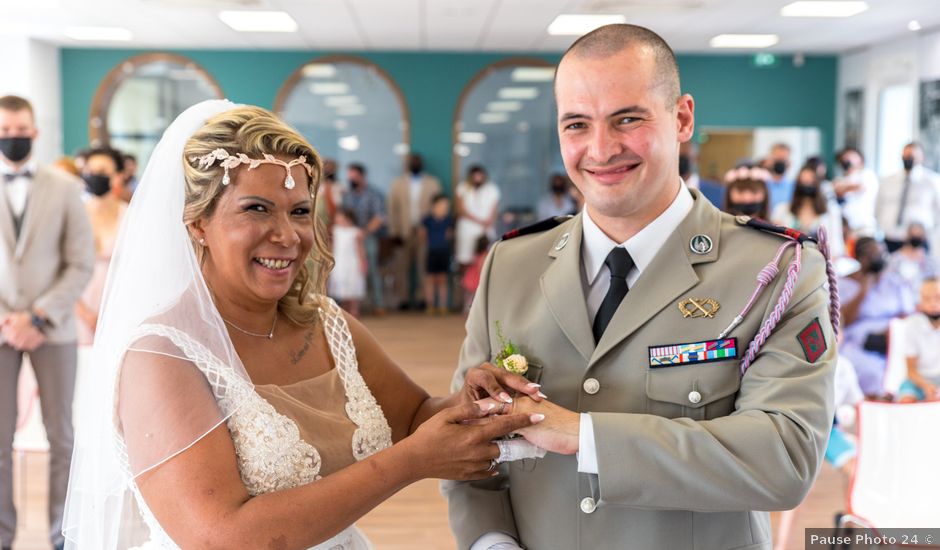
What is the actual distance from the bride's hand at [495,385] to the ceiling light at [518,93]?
40.1 ft

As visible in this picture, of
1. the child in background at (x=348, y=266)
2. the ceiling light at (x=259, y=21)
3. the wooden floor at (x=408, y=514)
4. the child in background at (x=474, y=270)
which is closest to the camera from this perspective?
the wooden floor at (x=408, y=514)

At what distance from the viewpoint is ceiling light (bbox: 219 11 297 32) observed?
10578 mm

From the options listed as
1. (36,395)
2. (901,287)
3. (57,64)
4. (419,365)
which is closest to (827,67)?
(901,287)

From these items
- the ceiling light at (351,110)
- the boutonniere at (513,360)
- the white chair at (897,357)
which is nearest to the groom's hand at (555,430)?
the boutonniere at (513,360)

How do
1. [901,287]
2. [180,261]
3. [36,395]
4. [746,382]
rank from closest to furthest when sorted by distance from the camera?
[746,382] < [180,261] < [36,395] < [901,287]

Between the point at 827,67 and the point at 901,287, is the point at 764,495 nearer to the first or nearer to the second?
the point at 901,287

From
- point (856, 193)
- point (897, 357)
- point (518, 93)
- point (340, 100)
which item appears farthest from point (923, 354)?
point (340, 100)

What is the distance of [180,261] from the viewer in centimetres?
201

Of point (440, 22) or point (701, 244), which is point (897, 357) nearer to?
point (701, 244)

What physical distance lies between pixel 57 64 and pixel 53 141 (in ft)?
4.07

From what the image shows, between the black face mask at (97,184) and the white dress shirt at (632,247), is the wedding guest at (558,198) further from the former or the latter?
the white dress shirt at (632,247)

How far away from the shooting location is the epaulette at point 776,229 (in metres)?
1.85

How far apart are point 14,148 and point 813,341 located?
4021 millimetres

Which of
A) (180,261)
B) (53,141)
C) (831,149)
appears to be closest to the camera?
(180,261)
